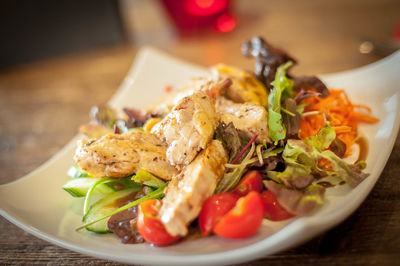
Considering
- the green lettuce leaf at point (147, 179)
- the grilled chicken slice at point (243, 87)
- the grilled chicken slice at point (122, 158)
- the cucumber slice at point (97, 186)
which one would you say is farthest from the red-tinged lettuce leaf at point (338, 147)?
the cucumber slice at point (97, 186)

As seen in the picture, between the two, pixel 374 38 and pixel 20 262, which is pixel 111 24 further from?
pixel 20 262

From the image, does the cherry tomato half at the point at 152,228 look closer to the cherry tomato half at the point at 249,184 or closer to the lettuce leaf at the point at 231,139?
the cherry tomato half at the point at 249,184

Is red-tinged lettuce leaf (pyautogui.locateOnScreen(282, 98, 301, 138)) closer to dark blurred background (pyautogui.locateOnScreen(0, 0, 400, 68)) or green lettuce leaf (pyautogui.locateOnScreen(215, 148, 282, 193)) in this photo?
green lettuce leaf (pyautogui.locateOnScreen(215, 148, 282, 193))

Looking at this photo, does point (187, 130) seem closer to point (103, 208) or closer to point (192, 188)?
point (192, 188)

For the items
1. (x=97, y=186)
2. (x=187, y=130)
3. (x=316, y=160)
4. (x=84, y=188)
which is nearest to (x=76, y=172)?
(x=84, y=188)

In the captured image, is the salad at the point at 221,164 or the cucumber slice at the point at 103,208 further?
the cucumber slice at the point at 103,208

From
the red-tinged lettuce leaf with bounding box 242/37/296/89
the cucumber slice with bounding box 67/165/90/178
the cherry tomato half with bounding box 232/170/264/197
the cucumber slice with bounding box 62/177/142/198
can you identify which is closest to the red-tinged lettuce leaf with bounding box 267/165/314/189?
the cherry tomato half with bounding box 232/170/264/197
